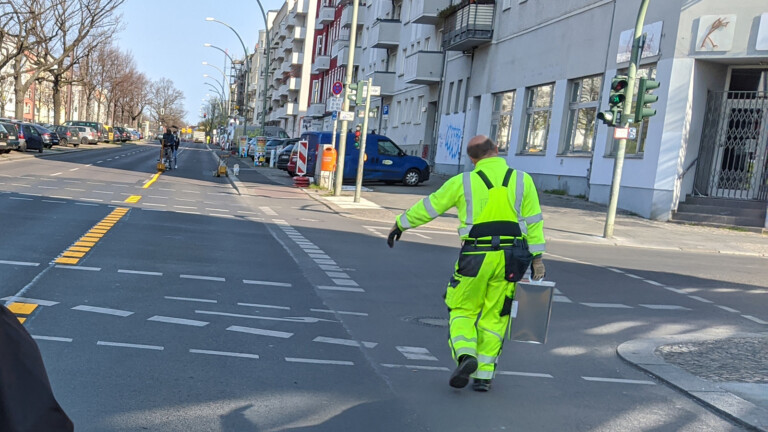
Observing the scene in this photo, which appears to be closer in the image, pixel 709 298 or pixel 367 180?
pixel 709 298

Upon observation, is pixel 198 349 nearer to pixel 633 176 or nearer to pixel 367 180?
pixel 633 176

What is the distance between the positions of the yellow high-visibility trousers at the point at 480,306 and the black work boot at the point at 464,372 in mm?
81

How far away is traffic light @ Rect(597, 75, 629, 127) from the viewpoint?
664 inches

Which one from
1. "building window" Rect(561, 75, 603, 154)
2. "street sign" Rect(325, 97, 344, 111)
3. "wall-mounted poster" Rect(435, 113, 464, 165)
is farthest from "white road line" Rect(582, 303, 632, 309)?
"wall-mounted poster" Rect(435, 113, 464, 165)

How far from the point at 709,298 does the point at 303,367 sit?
6658 mm

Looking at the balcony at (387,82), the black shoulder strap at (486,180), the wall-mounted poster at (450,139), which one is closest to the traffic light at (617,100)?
the black shoulder strap at (486,180)

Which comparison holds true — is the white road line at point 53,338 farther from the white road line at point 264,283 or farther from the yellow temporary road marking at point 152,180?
the yellow temporary road marking at point 152,180

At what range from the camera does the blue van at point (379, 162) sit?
1226 inches

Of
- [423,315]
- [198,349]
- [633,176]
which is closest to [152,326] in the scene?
[198,349]

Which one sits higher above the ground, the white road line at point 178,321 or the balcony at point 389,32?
the balcony at point 389,32

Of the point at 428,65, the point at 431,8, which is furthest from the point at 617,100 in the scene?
the point at 431,8

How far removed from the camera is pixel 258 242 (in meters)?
13.0

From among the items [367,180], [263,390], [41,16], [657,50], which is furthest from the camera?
[41,16]

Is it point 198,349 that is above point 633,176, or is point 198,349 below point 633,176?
below
